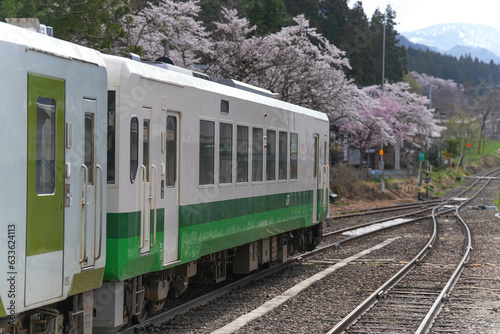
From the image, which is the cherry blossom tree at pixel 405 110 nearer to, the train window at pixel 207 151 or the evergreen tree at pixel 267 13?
the evergreen tree at pixel 267 13

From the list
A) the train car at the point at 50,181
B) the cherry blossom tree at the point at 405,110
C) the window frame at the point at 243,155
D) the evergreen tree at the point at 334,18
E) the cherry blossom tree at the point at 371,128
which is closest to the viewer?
the train car at the point at 50,181

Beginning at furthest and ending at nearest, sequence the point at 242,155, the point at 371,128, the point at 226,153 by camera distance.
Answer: the point at 371,128, the point at 242,155, the point at 226,153

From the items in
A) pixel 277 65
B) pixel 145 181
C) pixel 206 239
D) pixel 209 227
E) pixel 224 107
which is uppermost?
pixel 277 65

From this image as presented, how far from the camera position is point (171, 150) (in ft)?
27.4

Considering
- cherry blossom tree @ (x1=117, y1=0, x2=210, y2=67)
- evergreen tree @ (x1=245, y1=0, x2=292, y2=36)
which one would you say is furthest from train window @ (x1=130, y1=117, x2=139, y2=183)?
evergreen tree @ (x1=245, y1=0, x2=292, y2=36)

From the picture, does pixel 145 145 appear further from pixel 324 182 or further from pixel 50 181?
pixel 324 182

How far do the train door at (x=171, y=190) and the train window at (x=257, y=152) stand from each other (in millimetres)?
2872

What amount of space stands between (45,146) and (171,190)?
8.44 feet

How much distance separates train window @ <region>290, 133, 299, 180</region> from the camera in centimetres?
1323

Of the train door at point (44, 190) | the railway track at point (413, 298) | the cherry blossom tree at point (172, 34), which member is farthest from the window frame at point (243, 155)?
the cherry blossom tree at point (172, 34)

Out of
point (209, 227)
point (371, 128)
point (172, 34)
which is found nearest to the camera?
point (209, 227)

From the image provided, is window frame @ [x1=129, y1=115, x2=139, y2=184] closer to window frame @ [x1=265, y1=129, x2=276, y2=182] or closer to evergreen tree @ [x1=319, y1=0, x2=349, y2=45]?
window frame @ [x1=265, y1=129, x2=276, y2=182]

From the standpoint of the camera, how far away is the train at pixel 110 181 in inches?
219

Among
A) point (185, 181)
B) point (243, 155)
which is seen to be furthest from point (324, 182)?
point (185, 181)
